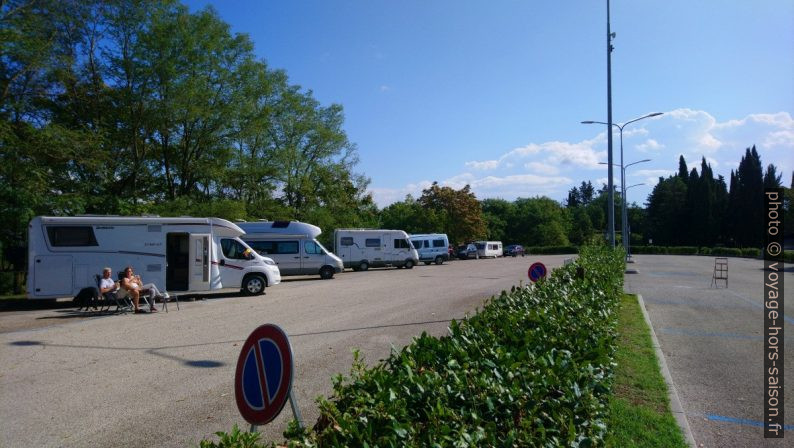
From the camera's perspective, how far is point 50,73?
69.8ft

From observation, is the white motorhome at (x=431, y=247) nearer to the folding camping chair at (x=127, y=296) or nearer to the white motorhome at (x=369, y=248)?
the white motorhome at (x=369, y=248)

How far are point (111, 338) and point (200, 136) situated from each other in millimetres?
21628

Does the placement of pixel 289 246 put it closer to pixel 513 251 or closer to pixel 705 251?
pixel 513 251

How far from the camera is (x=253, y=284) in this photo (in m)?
19.1

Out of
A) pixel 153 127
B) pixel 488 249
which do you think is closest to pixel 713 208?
pixel 488 249

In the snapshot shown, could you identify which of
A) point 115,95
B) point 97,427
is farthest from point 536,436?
point 115,95

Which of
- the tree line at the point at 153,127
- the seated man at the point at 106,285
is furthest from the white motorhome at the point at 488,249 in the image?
the seated man at the point at 106,285

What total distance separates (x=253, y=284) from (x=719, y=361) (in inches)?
589

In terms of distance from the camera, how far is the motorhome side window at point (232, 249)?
1862 centimetres

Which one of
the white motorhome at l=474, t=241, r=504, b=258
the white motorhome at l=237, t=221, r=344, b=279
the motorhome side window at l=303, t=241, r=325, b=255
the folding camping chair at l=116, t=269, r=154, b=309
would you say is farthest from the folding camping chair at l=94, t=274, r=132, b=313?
the white motorhome at l=474, t=241, r=504, b=258

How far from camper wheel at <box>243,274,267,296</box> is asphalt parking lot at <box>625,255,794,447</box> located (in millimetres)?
12789

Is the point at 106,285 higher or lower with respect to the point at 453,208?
lower

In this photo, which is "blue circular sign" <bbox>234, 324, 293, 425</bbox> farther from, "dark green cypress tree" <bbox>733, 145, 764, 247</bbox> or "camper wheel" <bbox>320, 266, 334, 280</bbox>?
"dark green cypress tree" <bbox>733, 145, 764, 247</bbox>

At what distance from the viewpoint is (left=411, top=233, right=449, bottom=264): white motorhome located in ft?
144
